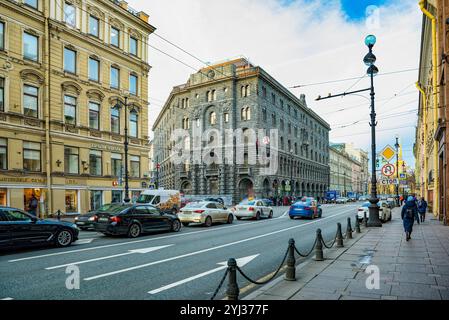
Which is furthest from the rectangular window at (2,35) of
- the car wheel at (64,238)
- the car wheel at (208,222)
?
the car wheel at (208,222)

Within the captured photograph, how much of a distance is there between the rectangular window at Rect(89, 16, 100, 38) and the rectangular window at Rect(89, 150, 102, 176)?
9.78 m

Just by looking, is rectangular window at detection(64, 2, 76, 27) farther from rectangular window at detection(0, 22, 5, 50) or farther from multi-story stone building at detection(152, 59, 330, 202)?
multi-story stone building at detection(152, 59, 330, 202)

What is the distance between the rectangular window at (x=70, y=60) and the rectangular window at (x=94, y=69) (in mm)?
1453

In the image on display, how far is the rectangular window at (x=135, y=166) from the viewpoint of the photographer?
3038 centimetres

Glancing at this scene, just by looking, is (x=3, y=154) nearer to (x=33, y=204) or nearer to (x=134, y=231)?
(x=33, y=204)

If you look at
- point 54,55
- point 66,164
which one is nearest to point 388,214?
point 66,164

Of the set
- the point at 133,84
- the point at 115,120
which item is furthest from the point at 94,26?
the point at 115,120

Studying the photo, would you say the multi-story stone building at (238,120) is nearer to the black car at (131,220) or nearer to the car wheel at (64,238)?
the black car at (131,220)

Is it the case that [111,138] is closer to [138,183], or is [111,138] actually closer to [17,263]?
[138,183]

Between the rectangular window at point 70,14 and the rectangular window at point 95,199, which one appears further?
the rectangular window at point 95,199

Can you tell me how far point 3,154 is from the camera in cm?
2103
